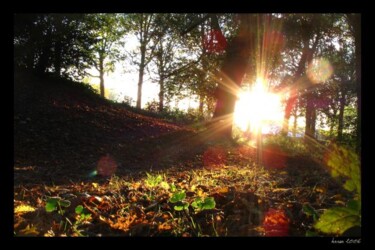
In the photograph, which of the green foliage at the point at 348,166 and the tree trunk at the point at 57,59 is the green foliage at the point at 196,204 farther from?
the tree trunk at the point at 57,59

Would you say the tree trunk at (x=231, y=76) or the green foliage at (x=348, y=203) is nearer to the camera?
the green foliage at (x=348, y=203)

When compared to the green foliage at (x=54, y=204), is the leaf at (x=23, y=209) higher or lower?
lower

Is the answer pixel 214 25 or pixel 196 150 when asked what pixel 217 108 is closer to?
pixel 214 25

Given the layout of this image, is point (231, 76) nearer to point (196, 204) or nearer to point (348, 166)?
point (196, 204)

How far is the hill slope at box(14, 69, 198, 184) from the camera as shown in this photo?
19.5 feet

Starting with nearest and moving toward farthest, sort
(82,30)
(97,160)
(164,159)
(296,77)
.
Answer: (97,160)
(164,159)
(82,30)
(296,77)

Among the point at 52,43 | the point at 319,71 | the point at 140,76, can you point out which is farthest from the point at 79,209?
the point at 140,76

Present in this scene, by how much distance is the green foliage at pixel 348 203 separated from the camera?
166 cm

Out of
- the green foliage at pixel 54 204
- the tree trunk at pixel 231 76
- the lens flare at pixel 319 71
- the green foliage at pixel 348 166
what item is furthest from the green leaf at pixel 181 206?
the lens flare at pixel 319 71

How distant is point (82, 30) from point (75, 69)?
4.57ft

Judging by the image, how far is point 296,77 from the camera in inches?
801

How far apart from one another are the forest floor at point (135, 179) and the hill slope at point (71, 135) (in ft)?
0.08
